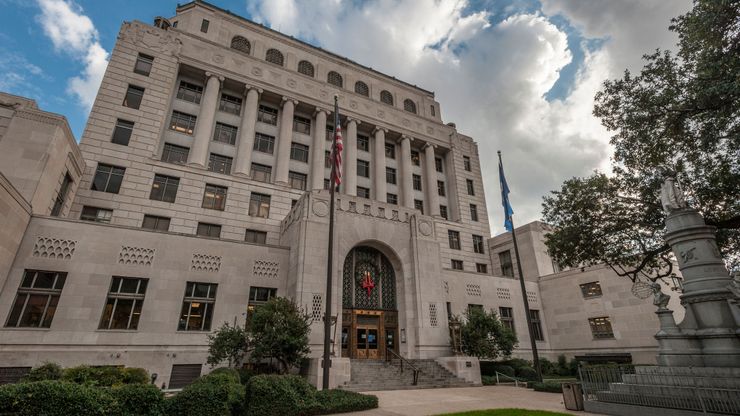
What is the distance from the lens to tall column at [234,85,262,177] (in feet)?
113

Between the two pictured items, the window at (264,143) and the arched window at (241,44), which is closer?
the window at (264,143)

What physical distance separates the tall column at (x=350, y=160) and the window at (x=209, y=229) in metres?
13.5

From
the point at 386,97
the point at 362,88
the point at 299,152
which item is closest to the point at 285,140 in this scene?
the point at 299,152

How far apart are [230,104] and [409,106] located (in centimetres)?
2475

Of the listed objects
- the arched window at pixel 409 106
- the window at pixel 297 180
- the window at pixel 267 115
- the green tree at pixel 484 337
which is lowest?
the green tree at pixel 484 337

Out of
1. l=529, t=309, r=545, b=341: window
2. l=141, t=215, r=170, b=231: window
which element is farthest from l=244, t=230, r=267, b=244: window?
l=529, t=309, r=545, b=341: window

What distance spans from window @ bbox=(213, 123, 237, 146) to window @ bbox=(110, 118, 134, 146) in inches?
277

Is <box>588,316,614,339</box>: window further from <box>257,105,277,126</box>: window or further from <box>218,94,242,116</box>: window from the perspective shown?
<box>218,94,242,116</box>: window

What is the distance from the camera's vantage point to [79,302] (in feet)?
67.7

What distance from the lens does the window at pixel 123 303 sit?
69.8 feet

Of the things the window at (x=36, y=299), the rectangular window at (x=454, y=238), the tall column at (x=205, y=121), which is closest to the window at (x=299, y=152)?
the tall column at (x=205, y=121)

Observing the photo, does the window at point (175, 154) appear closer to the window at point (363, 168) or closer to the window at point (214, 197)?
the window at point (214, 197)

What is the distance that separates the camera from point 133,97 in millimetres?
32281

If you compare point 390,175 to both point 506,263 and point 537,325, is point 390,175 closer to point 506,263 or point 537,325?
point 506,263
